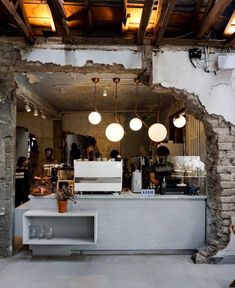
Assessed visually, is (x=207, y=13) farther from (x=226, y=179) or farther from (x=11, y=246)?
(x=11, y=246)

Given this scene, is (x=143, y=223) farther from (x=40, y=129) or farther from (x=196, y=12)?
(x=40, y=129)

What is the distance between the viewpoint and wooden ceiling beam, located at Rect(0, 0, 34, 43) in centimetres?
285

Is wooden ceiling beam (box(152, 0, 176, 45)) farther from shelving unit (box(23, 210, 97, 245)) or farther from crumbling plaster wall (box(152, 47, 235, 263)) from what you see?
shelving unit (box(23, 210, 97, 245))

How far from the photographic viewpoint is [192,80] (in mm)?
4051

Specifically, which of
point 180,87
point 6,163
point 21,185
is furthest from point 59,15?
point 21,185

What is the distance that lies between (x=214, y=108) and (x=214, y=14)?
49.6 inches

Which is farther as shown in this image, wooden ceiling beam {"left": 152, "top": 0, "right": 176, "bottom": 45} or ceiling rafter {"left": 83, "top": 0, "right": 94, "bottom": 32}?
ceiling rafter {"left": 83, "top": 0, "right": 94, "bottom": 32}

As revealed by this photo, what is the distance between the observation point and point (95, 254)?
425 cm

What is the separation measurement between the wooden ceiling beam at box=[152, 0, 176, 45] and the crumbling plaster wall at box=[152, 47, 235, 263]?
1.03 ft

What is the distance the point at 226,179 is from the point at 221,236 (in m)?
0.72

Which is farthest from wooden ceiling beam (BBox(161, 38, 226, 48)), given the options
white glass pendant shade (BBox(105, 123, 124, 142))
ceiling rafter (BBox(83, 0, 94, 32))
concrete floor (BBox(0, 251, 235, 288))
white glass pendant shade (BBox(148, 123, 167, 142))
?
concrete floor (BBox(0, 251, 235, 288))

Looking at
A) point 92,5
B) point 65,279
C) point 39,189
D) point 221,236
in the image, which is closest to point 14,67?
point 92,5

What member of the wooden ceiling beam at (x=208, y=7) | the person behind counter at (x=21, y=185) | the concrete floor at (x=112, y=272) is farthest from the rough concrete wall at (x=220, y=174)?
the person behind counter at (x=21, y=185)

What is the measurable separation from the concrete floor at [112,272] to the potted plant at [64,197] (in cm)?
65
